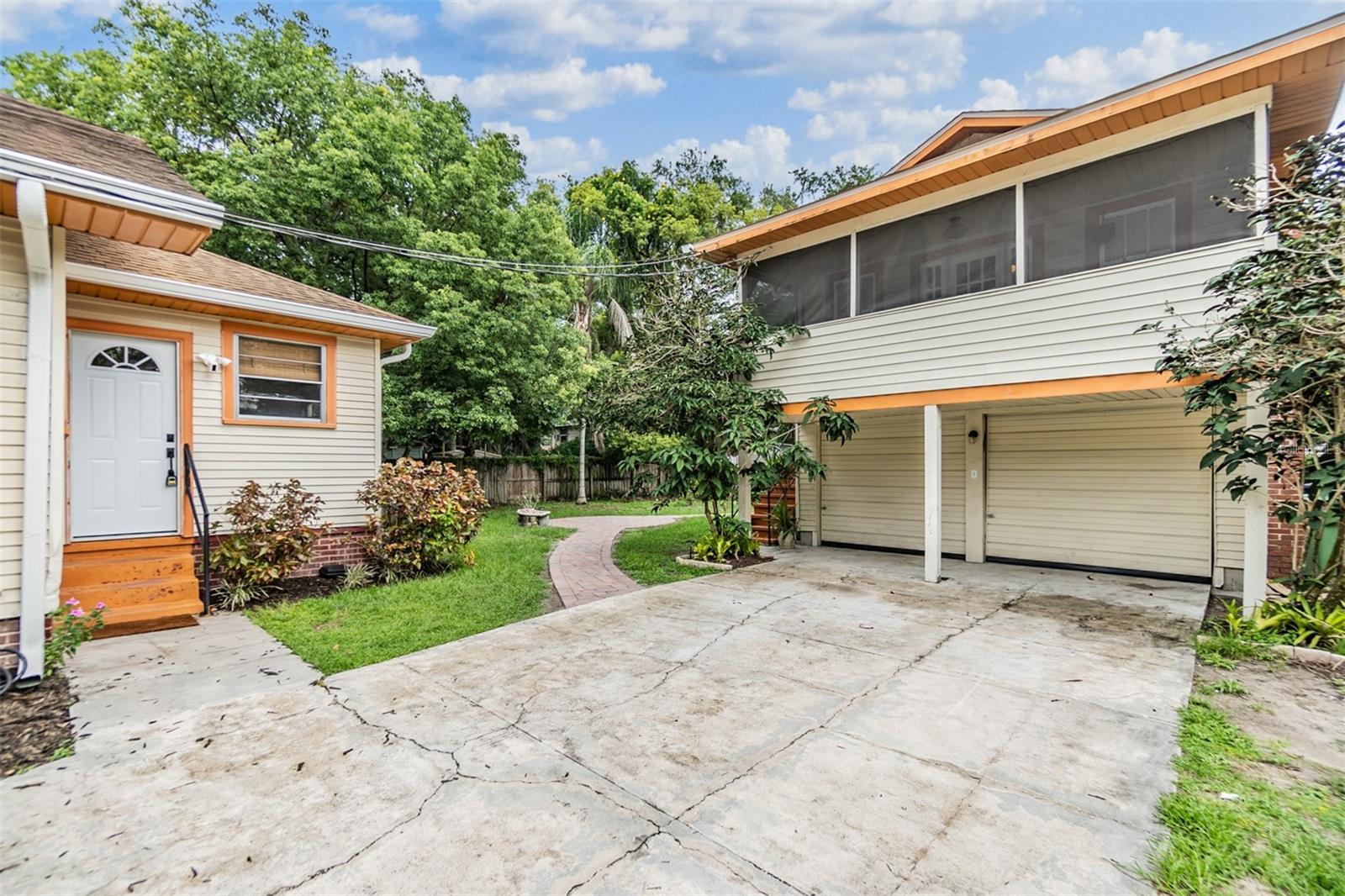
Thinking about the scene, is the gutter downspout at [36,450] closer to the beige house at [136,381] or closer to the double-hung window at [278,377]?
the beige house at [136,381]

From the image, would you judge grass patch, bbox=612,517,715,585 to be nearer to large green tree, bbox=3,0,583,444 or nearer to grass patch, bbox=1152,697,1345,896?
grass patch, bbox=1152,697,1345,896

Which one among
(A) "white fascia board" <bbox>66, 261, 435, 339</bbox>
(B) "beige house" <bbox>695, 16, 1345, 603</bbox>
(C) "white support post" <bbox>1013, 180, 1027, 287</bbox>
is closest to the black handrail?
(A) "white fascia board" <bbox>66, 261, 435, 339</bbox>

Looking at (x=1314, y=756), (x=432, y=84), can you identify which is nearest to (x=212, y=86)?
(x=432, y=84)

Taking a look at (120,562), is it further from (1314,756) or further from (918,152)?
(918,152)

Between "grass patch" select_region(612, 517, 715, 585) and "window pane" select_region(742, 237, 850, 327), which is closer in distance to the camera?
"grass patch" select_region(612, 517, 715, 585)

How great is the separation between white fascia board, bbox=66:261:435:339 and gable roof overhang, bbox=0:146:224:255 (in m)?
1.01

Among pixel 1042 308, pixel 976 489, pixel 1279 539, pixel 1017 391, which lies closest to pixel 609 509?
pixel 976 489

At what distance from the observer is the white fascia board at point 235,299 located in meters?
5.09

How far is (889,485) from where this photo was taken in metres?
8.57

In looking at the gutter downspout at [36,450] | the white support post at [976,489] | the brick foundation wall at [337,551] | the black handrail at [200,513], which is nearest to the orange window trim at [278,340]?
the black handrail at [200,513]

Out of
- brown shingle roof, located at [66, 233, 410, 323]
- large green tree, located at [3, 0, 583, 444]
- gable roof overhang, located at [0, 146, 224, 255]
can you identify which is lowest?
gable roof overhang, located at [0, 146, 224, 255]

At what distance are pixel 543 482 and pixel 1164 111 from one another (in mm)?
15696

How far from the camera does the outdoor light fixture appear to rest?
19.8 ft

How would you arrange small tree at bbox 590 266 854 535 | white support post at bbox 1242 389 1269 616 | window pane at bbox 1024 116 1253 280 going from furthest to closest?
small tree at bbox 590 266 854 535 < window pane at bbox 1024 116 1253 280 < white support post at bbox 1242 389 1269 616
